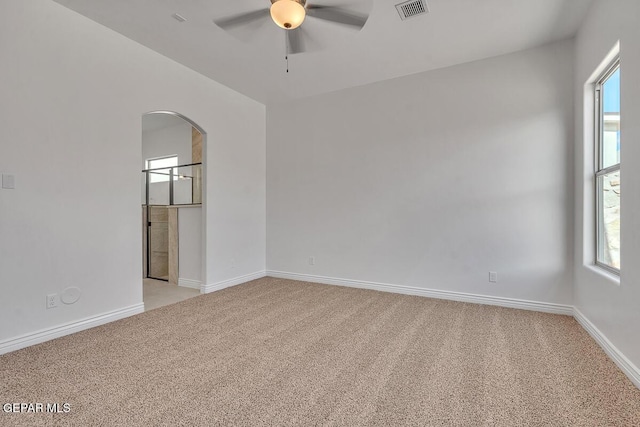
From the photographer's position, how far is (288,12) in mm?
1747

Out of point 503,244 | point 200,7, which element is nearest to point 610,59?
point 503,244

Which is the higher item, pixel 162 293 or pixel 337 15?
pixel 337 15

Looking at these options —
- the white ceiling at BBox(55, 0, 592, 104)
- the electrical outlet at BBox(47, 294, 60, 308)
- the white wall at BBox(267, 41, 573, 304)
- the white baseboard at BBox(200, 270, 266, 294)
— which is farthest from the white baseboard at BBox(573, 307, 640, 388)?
the electrical outlet at BBox(47, 294, 60, 308)

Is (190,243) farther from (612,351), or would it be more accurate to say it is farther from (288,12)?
(612,351)

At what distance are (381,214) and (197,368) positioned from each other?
9.33 feet

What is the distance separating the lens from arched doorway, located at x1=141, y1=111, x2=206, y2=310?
414 cm

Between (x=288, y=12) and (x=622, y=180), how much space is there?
8.11 ft

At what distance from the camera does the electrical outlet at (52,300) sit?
8.29ft

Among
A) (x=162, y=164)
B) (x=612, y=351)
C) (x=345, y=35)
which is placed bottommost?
(x=612, y=351)

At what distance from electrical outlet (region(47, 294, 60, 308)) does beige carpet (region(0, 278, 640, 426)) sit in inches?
11.7

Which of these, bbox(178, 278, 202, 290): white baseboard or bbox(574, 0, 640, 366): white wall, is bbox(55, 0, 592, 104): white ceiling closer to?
bbox(574, 0, 640, 366): white wall

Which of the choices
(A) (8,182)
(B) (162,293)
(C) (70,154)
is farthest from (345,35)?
(B) (162,293)

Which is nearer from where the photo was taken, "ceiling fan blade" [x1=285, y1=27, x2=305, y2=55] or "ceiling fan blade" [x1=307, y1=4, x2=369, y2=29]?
"ceiling fan blade" [x1=307, y1=4, x2=369, y2=29]

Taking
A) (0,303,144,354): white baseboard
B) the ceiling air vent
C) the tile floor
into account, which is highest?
the ceiling air vent
